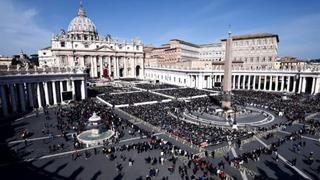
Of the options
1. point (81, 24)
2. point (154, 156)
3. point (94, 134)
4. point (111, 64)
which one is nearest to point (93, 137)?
point (94, 134)

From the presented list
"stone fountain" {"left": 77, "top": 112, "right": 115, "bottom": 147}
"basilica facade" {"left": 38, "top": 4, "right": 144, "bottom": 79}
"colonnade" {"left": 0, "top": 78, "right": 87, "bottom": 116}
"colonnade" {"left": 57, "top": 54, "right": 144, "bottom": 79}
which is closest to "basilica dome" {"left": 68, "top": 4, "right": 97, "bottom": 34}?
"basilica facade" {"left": 38, "top": 4, "right": 144, "bottom": 79}

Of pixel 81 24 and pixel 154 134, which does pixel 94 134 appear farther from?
pixel 81 24

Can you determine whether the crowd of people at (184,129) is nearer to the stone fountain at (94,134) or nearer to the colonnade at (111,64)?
the stone fountain at (94,134)

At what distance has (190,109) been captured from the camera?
132 feet

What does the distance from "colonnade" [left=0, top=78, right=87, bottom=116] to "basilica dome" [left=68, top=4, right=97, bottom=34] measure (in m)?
62.1

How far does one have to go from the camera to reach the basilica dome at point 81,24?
351 ft

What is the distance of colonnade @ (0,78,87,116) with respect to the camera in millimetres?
39438

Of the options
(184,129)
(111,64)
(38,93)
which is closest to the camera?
(184,129)

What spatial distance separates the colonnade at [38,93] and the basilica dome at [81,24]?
62.1 m

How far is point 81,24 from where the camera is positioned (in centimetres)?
10794

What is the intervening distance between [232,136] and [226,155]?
15.1 ft

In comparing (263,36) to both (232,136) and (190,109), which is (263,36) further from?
(232,136)

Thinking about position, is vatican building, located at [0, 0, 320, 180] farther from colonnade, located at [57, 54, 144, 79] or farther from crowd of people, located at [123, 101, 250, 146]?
colonnade, located at [57, 54, 144, 79]

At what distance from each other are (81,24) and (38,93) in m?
73.1
